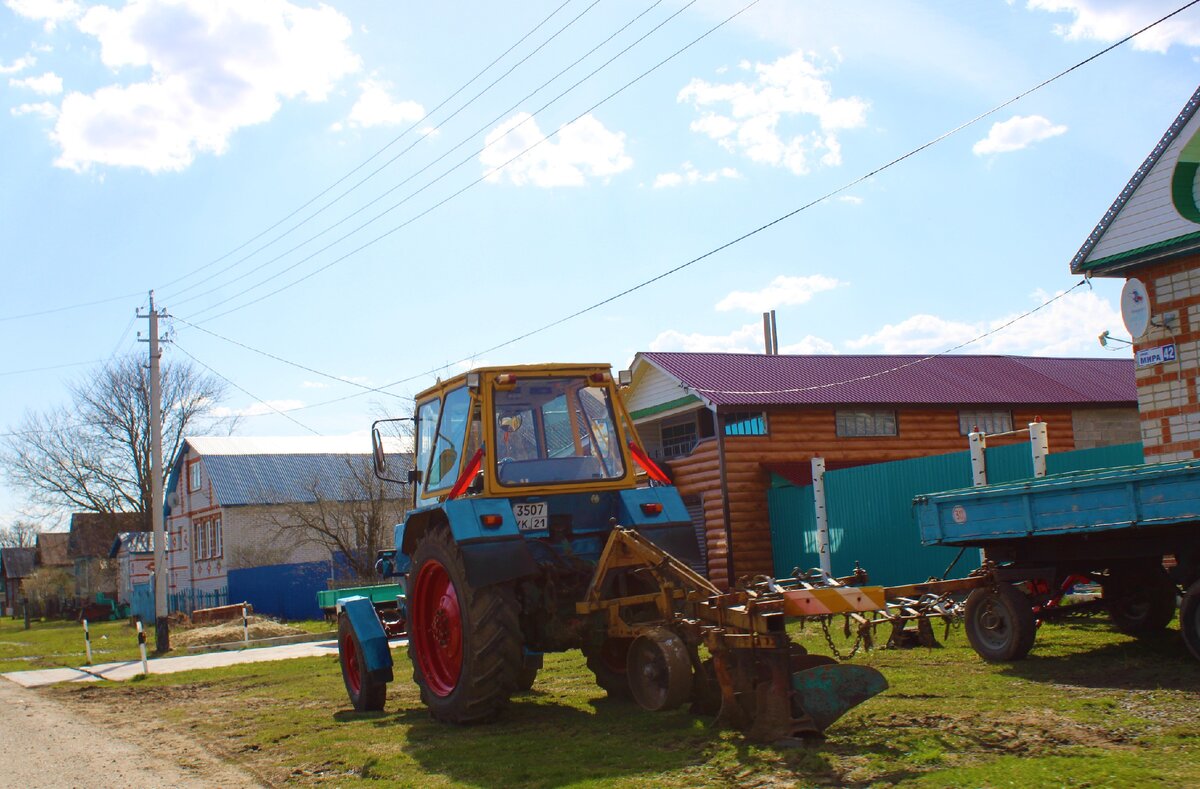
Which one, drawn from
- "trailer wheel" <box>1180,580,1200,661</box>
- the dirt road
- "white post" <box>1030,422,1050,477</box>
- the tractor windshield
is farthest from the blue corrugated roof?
"trailer wheel" <box>1180,580,1200,661</box>

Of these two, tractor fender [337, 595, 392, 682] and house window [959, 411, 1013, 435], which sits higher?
house window [959, 411, 1013, 435]

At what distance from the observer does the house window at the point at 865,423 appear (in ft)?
78.1

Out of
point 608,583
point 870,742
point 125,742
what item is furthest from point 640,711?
point 125,742

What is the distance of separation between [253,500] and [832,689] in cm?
3712

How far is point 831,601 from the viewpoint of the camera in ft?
22.6

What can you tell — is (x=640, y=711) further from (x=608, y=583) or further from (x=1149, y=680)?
(x=1149, y=680)

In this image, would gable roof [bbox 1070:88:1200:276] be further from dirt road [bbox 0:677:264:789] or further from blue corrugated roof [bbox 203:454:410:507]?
blue corrugated roof [bbox 203:454:410:507]

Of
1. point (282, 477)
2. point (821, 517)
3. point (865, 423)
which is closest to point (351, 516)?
point (282, 477)

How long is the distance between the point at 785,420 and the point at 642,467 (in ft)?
46.2

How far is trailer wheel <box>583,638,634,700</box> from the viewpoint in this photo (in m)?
9.22

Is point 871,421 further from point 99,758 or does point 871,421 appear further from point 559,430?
point 99,758

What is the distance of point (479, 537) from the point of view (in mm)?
8289

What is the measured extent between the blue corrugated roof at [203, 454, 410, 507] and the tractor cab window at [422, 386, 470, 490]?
3043 cm

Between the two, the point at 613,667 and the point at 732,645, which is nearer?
the point at 732,645
